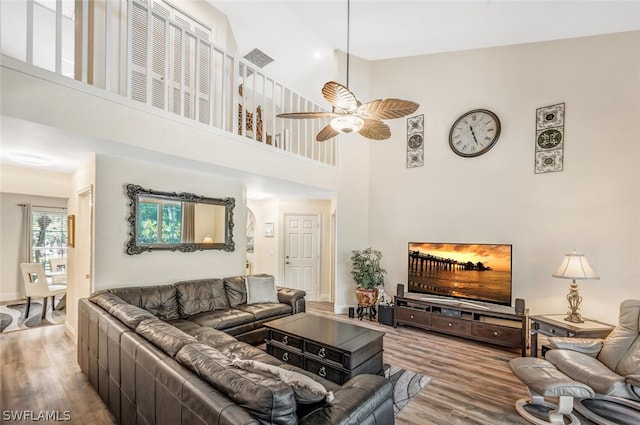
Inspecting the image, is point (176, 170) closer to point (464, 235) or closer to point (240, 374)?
point (240, 374)

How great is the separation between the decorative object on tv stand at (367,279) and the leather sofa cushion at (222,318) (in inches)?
82.4

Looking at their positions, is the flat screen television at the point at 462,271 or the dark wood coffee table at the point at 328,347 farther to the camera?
the flat screen television at the point at 462,271

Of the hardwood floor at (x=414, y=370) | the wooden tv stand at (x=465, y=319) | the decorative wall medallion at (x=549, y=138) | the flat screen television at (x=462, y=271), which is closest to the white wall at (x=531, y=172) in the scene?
the decorative wall medallion at (x=549, y=138)

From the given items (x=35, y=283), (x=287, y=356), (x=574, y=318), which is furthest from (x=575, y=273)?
(x=35, y=283)

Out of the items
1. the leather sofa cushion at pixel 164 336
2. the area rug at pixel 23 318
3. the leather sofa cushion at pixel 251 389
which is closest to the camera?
the leather sofa cushion at pixel 251 389

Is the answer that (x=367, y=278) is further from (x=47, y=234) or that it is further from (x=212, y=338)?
(x=47, y=234)

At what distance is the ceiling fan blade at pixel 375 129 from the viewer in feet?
9.53

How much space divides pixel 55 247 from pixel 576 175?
10178 mm

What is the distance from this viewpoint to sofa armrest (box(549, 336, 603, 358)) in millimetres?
2797

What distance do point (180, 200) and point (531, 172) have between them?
497cm

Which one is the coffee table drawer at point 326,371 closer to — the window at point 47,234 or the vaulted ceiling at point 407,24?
the vaulted ceiling at point 407,24

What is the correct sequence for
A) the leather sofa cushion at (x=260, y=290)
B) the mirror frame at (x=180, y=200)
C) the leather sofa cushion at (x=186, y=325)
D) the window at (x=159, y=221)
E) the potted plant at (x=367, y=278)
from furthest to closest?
1. the potted plant at (x=367, y=278)
2. the leather sofa cushion at (x=260, y=290)
3. the window at (x=159, y=221)
4. the mirror frame at (x=180, y=200)
5. the leather sofa cushion at (x=186, y=325)

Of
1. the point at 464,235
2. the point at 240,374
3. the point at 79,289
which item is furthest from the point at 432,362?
the point at 79,289

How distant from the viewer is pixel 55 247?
700cm
